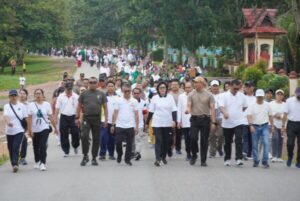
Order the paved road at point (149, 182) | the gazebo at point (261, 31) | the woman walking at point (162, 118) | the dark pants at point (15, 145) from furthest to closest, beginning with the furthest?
the gazebo at point (261, 31) → the woman walking at point (162, 118) → the dark pants at point (15, 145) → the paved road at point (149, 182)

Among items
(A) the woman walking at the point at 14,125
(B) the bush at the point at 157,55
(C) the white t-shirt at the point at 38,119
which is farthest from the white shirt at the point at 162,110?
(B) the bush at the point at 157,55

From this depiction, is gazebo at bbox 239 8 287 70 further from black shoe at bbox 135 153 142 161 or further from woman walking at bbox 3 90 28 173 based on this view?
woman walking at bbox 3 90 28 173

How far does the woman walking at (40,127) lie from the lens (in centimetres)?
1460

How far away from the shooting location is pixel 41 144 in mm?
14617

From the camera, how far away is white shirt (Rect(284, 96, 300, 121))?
14820 millimetres

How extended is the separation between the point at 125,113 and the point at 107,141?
140 cm

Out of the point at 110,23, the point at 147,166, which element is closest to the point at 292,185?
the point at 147,166

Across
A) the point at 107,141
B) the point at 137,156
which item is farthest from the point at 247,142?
the point at 107,141

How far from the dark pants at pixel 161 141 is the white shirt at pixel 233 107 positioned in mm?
1300

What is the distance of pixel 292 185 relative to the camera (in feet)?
40.6

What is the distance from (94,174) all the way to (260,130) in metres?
3.64

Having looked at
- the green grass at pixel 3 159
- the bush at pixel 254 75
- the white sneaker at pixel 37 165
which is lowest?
the green grass at pixel 3 159

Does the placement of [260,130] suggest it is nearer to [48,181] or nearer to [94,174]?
[94,174]

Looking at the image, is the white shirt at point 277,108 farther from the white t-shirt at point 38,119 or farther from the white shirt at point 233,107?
the white t-shirt at point 38,119
